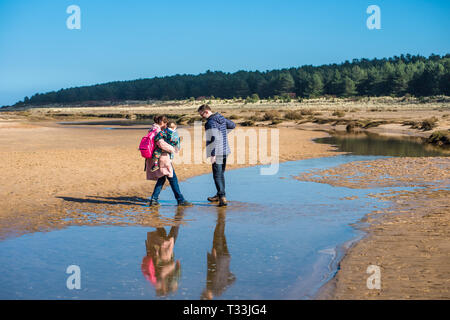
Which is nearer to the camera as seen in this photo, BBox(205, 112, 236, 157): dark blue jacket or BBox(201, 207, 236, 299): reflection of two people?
BBox(201, 207, 236, 299): reflection of two people

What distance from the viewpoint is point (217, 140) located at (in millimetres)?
9430

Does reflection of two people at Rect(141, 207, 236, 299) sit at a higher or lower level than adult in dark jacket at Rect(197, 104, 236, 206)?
lower

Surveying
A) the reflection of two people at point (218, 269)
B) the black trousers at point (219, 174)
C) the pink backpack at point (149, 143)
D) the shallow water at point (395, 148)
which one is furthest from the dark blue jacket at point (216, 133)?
the shallow water at point (395, 148)

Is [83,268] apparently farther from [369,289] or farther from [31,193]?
[31,193]

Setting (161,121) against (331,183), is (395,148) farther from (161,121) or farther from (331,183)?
(161,121)

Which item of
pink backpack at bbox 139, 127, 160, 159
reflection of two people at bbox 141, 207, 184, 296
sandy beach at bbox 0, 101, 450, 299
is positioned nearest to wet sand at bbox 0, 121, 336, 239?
sandy beach at bbox 0, 101, 450, 299

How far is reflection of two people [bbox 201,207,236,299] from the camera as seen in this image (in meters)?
5.19

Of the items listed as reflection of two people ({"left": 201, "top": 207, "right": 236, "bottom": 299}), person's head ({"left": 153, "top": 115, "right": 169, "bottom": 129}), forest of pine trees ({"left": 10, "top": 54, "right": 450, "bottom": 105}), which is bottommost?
reflection of two people ({"left": 201, "top": 207, "right": 236, "bottom": 299})

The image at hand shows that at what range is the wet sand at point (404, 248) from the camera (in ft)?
16.4

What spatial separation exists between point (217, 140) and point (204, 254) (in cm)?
335

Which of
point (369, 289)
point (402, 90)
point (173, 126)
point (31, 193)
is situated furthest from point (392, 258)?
point (402, 90)

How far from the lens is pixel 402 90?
277 ft

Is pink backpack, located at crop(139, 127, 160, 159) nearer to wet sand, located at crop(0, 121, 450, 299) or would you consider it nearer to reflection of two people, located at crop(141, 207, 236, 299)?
wet sand, located at crop(0, 121, 450, 299)
